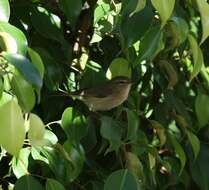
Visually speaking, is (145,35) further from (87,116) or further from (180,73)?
(180,73)

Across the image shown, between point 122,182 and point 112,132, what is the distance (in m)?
0.22

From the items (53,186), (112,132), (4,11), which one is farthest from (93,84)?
(4,11)

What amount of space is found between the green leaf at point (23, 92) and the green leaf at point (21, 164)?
322 millimetres

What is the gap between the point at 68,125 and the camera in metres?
1.60

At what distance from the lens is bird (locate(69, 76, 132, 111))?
1.89m

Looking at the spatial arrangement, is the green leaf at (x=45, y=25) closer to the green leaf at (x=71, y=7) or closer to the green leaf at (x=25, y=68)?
the green leaf at (x=71, y=7)

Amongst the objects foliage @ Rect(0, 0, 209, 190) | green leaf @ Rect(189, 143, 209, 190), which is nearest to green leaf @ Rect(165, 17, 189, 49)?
foliage @ Rect(0, 0, 209, 190)

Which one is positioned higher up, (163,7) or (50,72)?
(163,7)

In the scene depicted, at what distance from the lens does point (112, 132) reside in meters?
1.61

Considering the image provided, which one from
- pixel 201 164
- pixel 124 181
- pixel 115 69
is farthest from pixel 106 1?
pixel 201 164

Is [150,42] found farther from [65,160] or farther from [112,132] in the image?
[65,160]

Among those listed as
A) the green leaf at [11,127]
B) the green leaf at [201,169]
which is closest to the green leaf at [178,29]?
the green leaf at [11,127]

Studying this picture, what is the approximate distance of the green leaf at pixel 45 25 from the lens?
1787mm

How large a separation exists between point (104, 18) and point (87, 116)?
321mm
